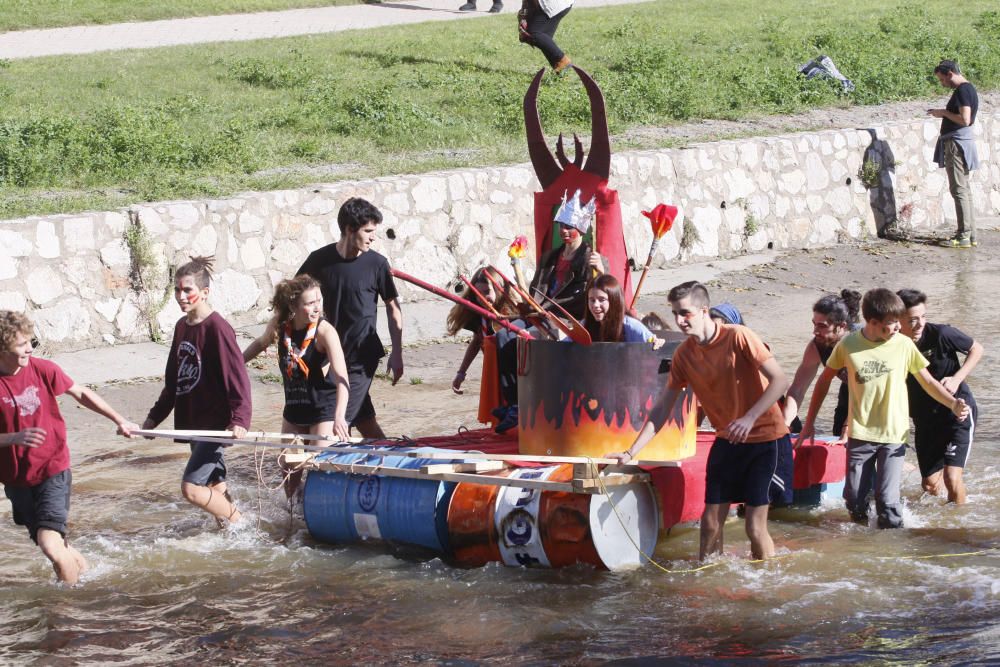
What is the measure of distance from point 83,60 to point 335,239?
5690 mm

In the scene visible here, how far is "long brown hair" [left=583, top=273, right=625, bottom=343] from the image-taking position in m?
7.11

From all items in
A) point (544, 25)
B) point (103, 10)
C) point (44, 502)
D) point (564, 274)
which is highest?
point (103, 10)

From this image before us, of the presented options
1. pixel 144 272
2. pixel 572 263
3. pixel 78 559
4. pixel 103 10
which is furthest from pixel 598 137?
pixel 103 10

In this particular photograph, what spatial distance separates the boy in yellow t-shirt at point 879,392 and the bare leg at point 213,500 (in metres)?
3.01

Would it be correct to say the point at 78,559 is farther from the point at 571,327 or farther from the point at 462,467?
the point at 571,327

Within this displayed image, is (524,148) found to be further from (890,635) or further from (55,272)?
(890,635)

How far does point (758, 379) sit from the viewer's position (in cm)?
654

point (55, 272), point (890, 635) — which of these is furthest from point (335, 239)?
point (890, 635)

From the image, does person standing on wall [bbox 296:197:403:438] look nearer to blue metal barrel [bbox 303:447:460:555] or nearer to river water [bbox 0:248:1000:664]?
blue metal barrel [bbox 303:447:460:555]

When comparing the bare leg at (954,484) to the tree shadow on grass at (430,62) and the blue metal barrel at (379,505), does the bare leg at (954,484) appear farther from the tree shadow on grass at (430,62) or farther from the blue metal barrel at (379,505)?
the tree shadow on grass at (430,62)

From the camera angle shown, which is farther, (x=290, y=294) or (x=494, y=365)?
(x=494, y=365)

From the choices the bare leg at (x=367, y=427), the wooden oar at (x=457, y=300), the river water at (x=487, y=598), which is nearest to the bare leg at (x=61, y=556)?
the river water at (x=487, y=598)

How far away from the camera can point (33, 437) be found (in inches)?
252

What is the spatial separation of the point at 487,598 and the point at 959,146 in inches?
402
